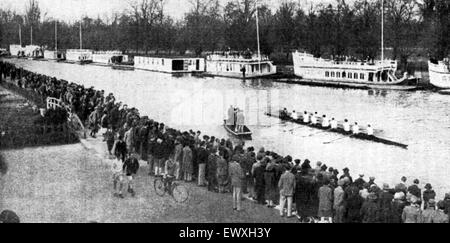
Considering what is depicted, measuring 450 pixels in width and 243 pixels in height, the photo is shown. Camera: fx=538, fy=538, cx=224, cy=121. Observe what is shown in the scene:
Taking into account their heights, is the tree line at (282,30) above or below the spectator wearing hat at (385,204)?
above

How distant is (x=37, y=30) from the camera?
408 feet

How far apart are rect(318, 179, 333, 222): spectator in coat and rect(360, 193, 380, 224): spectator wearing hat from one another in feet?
3.32

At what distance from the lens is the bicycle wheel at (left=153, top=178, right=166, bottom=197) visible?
16.1m

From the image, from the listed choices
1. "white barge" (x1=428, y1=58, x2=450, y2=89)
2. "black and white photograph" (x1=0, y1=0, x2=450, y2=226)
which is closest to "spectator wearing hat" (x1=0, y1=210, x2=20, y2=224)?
"black and white photograph" (x1=0, y1=0, x2=450, y2=226)

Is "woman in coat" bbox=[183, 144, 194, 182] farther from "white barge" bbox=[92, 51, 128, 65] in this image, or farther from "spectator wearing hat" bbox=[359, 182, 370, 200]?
"white barge" bbox=[92, 51, 128, 65]

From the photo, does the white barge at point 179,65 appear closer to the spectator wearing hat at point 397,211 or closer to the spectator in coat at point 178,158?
the spectator in coat at point 178,158

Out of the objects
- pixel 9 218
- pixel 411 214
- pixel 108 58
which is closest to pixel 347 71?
pixel 411 214

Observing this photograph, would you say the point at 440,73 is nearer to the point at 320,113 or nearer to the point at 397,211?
the point at 320,113

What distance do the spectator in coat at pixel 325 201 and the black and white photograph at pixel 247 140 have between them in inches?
1.4

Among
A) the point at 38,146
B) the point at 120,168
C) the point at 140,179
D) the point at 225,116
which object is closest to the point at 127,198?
the point at 120,168

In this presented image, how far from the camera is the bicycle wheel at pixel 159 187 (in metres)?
16.1

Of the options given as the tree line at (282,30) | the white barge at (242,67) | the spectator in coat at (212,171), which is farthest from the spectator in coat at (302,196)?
the white barge at (242,67)

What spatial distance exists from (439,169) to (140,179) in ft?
43.1
